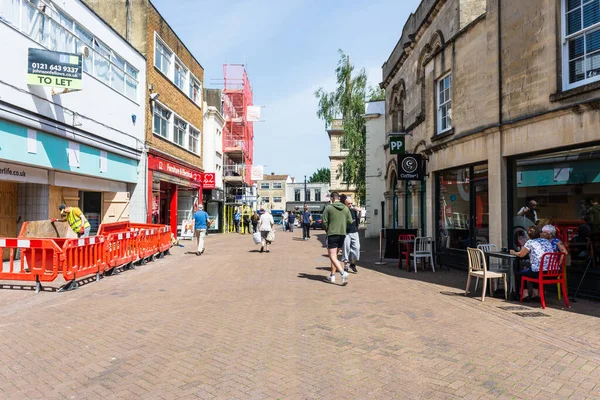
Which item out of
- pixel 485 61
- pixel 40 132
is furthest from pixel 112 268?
pixel 485 61

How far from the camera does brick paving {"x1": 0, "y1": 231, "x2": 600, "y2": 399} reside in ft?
12.1

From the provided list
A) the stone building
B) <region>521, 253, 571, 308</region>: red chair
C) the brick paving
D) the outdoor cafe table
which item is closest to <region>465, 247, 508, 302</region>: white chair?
the outdoor cafe table

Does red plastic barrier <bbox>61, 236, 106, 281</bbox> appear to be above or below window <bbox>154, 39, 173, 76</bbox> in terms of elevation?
below

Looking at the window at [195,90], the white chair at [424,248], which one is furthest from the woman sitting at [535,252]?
the window at [195,90]

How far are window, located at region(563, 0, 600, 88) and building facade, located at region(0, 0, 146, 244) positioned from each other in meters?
11.2

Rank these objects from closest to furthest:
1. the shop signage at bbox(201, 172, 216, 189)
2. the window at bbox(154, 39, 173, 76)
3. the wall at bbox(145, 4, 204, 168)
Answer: the wall at bbox(145, 4, 204, 168)
the window at bbox(154, 39, 173, 76)
the shop signage at bbox(201, 172, 216, 189)

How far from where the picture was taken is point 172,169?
22.1 m

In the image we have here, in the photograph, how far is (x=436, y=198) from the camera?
13195 millimetres

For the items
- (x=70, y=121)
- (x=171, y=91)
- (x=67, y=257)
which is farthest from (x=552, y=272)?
(x=171, y=91)

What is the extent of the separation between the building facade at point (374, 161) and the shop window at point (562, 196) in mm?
17266

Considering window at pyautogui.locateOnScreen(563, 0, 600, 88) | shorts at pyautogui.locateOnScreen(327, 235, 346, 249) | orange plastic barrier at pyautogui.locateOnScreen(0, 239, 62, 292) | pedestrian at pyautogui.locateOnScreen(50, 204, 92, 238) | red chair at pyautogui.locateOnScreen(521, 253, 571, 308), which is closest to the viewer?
red chair at pyautogui.locateOnScreen(521, 253, 571, 308)

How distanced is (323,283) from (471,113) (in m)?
5.61

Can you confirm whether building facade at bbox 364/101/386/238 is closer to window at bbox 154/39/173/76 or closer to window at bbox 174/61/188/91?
window at bbox 174/61/188/91

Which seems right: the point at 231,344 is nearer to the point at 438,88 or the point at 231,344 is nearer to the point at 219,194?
the point at 438,88
